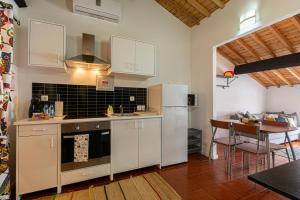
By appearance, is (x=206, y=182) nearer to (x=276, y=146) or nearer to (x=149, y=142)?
(x=149, y=142)

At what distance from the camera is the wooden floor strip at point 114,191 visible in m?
1.91

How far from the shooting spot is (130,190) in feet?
6.77

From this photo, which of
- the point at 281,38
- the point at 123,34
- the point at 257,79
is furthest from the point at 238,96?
the point at 123,34

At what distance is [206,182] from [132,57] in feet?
7.61

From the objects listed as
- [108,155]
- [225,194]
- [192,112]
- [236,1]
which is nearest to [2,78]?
[108,155]

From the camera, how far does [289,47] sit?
3.71m

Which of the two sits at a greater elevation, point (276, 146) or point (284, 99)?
point (284, 99)

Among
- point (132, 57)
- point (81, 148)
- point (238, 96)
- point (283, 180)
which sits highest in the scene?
point (132, 57)

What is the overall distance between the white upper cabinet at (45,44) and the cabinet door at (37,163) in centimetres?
104

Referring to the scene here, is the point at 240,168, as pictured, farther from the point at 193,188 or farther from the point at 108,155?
the point at 108,155

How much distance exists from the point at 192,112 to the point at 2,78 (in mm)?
3374

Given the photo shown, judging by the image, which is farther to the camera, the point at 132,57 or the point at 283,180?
the point at 132,57

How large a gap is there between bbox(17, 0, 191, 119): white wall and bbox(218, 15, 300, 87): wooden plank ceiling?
1697 mm

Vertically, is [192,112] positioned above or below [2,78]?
below
